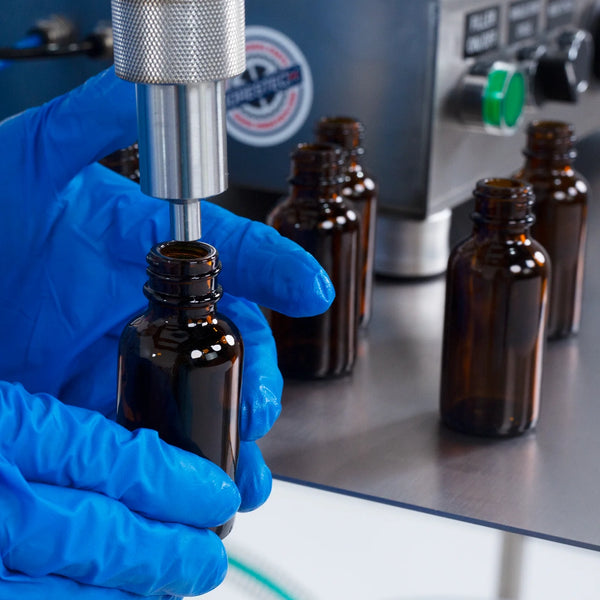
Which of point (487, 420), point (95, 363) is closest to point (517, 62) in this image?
point (487, 420)

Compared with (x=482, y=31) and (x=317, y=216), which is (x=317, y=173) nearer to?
(x=317, y=216)

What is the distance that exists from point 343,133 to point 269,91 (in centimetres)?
17

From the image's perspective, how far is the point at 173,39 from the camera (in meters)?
0.50

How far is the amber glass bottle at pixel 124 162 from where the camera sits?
1050 millimetres

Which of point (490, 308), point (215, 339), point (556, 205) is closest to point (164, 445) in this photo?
point (215, 339)

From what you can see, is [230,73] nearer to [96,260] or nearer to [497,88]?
[96,260]

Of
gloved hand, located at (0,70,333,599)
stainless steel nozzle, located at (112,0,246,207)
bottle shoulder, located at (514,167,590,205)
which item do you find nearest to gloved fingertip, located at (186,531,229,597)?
gloved hand, located at (0,70,333,599)

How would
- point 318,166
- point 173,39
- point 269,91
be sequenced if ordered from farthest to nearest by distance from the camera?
point 269,91
point 318,166
point 173,39

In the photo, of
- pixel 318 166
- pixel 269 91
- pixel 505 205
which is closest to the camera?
pixel 505 205

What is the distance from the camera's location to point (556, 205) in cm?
104

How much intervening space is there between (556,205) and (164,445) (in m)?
0.59

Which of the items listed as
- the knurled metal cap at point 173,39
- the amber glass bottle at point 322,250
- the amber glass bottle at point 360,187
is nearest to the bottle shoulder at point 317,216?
the amber glass bottle at point 322,250

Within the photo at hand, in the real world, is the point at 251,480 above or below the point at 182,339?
below

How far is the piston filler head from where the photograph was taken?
49cm
